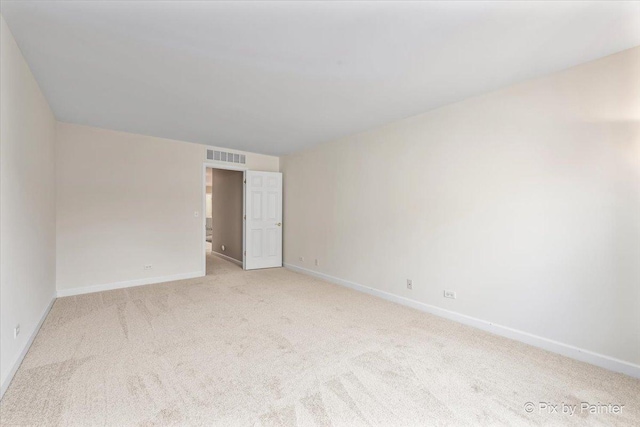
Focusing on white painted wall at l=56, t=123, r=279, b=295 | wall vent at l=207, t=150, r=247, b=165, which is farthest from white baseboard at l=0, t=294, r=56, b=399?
wall vent at l=207, t=150, r=247, b=165

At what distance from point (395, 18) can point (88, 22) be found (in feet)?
6.63

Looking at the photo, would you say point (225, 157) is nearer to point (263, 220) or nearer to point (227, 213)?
point (263, 220)

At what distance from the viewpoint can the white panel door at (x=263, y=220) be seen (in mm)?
5691

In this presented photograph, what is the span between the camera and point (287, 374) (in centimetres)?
210

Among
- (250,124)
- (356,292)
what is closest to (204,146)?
(250,124)

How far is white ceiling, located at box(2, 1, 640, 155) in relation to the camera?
175 centimetres

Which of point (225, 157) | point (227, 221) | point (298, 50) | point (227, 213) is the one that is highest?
point (298, 50)

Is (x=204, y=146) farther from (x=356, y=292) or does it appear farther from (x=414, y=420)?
(x=414, y=420)

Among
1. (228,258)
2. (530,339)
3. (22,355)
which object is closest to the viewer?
(22,355)

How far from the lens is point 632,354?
214cm

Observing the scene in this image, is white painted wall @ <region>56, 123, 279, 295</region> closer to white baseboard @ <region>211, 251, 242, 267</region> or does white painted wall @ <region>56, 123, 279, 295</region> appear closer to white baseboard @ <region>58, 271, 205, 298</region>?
white baseboard @ <region>58, 271, 205, 298</region>

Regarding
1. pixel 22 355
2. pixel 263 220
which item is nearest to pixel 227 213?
pixel 263 220

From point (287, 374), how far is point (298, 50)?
2.47 m

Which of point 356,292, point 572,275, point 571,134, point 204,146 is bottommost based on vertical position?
point 356,292
